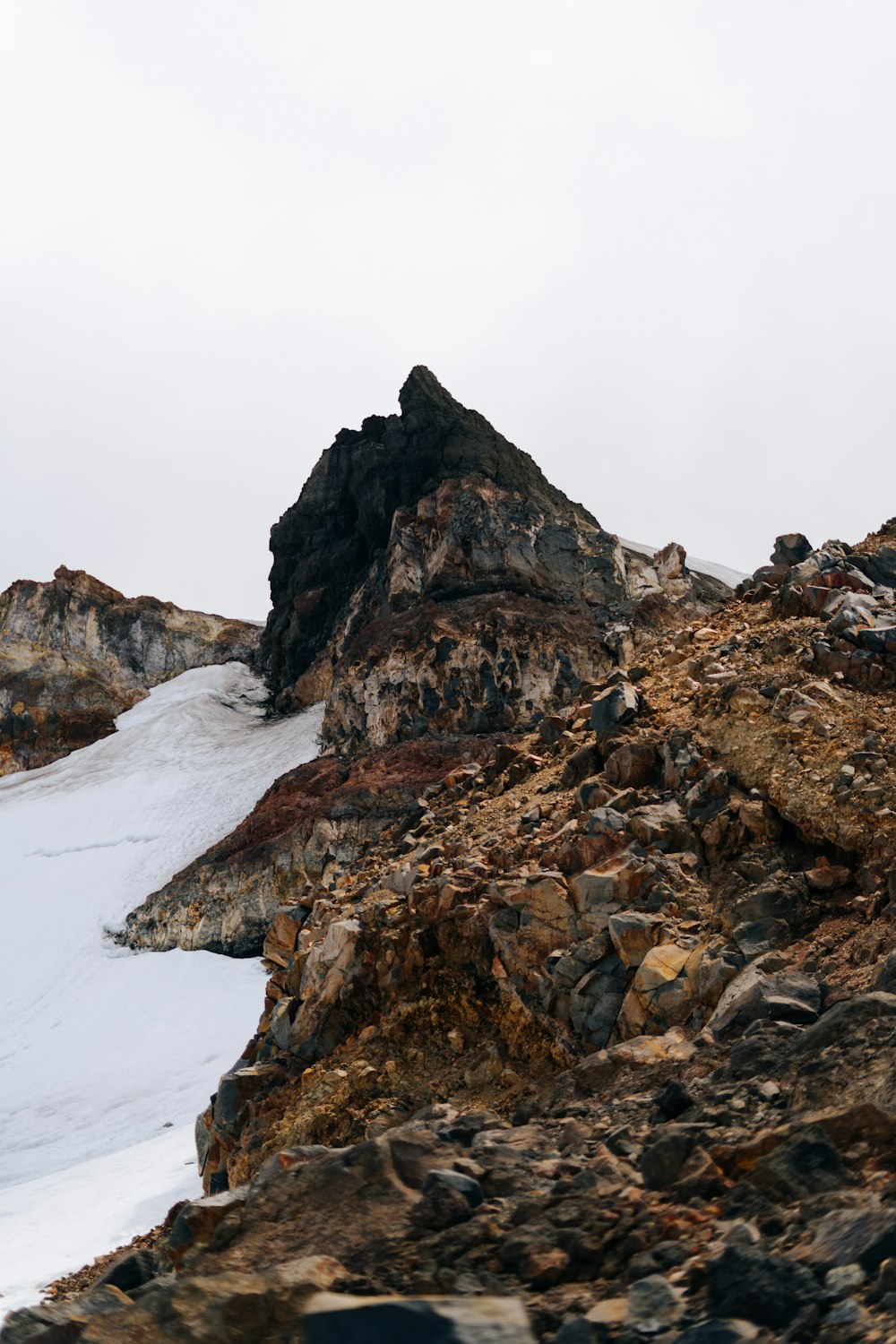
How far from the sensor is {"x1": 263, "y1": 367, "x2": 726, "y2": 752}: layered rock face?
40.4 meters

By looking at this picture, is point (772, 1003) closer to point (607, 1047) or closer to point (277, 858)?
point (607, 1047)

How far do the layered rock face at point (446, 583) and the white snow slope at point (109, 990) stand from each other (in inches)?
296

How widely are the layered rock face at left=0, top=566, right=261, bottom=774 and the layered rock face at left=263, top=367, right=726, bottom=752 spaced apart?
65.2ft

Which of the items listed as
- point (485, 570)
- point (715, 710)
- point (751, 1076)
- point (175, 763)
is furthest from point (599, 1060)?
point (175, 763)

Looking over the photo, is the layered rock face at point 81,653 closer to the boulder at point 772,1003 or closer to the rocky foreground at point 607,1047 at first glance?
the rocky foreground at point 607,1047

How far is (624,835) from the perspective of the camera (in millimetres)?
9211

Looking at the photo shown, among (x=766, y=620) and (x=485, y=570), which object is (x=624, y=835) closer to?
(x=766, y=620)

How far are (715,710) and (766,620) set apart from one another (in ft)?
9.00

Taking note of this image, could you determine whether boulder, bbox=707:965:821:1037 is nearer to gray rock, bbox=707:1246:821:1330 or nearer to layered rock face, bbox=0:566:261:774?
gray rock, bbox=707:1246:821:1330

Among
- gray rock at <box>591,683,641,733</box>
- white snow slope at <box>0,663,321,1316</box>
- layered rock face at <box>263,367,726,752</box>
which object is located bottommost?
white snow slope at <box>0,663,321,1316</box>

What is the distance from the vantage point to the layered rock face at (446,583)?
40.4 m

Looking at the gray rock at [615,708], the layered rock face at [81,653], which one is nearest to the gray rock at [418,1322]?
the gray rock at [615,708]

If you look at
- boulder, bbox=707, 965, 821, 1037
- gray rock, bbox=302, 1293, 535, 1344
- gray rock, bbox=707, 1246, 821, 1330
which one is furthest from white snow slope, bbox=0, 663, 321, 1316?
gray rock, bbox=707, 1246, 821, 1330

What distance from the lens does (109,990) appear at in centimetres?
3088
